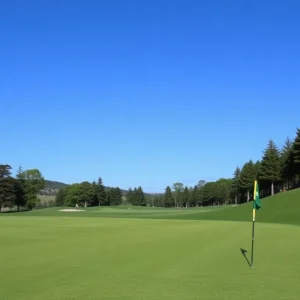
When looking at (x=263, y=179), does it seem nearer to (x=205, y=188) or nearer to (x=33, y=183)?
(x=33, y=183)

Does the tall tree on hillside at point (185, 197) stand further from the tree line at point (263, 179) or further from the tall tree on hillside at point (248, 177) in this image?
the tall tree on hillside at point (248, 177)

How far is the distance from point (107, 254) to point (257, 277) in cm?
678

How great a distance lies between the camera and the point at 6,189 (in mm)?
97750

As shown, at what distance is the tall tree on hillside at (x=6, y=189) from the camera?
97812mm

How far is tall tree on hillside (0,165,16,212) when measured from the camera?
321ft

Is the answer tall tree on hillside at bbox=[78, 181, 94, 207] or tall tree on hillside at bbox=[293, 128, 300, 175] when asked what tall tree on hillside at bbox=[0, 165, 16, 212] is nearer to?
tall tree on hillside at bbox=[78, 181, 94, 207]

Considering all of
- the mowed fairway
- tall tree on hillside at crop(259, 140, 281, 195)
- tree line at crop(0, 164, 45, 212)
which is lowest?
the mowed fairway

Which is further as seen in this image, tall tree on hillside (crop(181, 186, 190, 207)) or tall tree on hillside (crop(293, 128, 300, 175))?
tall tree on hillside (crop(181, 186, 190, 207))

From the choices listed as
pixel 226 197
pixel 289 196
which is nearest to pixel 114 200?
pixel 226 197

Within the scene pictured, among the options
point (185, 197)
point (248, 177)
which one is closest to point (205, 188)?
point (185, 197)

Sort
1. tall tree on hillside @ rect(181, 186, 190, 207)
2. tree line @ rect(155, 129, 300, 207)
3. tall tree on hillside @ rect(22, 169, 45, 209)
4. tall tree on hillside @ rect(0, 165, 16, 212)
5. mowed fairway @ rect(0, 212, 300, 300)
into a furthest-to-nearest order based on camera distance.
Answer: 1. tall tree on hillside @ rect(181, 186, 190, 207)
2. tall tree on hillside @ rect(22, 169, 45, 209)
3. tall tree on hillside @ rect(0, 165, 16, 212)
4. tree line @ rect(155, 129, 300, 207)
5. mowed fairway @ rect(0, 212, 300, 300)

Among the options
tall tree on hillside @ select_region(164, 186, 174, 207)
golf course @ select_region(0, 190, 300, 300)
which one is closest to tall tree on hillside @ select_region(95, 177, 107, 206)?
tall tree on hillside @ select_region(164, 186, 174, 207)

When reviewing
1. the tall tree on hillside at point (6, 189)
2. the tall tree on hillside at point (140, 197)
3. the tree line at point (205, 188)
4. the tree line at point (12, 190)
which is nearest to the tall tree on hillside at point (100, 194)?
the tree line at point (205, 188)

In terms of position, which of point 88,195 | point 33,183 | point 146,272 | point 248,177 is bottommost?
point 146,272
